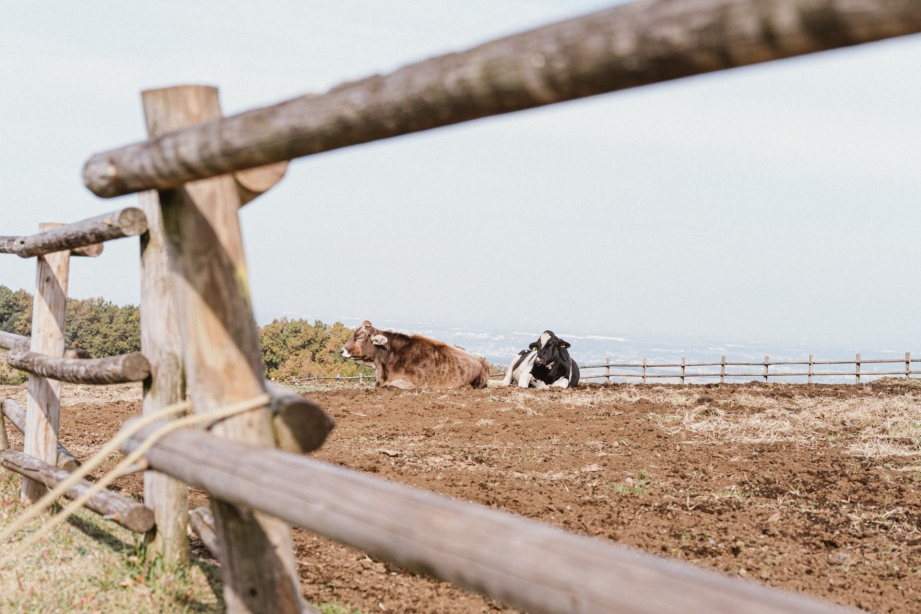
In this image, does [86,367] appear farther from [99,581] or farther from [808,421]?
[808,421]

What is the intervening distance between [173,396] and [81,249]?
1861mm

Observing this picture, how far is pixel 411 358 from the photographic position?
16.9m

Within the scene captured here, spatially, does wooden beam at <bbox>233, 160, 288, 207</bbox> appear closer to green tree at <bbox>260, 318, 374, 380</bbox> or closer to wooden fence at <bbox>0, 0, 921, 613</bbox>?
wooden fence at <bbox>0, 0, 921, 613</bbox>

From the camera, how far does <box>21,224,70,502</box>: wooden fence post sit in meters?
5.22

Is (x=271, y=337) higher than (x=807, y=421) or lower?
lower

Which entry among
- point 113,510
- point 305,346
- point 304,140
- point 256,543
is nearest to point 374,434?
point 113,510

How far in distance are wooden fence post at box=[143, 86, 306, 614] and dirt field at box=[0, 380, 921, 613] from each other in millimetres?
1803

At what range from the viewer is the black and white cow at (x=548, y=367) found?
655 inches

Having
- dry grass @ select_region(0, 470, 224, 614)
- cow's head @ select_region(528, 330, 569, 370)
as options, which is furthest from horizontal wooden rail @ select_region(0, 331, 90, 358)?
cow's head @ select_region(528, 330, 569, 370)

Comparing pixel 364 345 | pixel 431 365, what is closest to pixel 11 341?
pixel 364 345

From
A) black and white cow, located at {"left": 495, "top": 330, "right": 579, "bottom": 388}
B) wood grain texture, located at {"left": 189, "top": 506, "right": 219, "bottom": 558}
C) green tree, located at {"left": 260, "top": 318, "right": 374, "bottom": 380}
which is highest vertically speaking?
wood grain texture, located at {"left": 189, "top": 506, "right": 219, "bottom": 558}

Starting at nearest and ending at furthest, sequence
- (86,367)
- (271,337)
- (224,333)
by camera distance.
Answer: (224,333) → (86,367) → (271,337)

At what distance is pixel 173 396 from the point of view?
137 inches

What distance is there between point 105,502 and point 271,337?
45.2m
